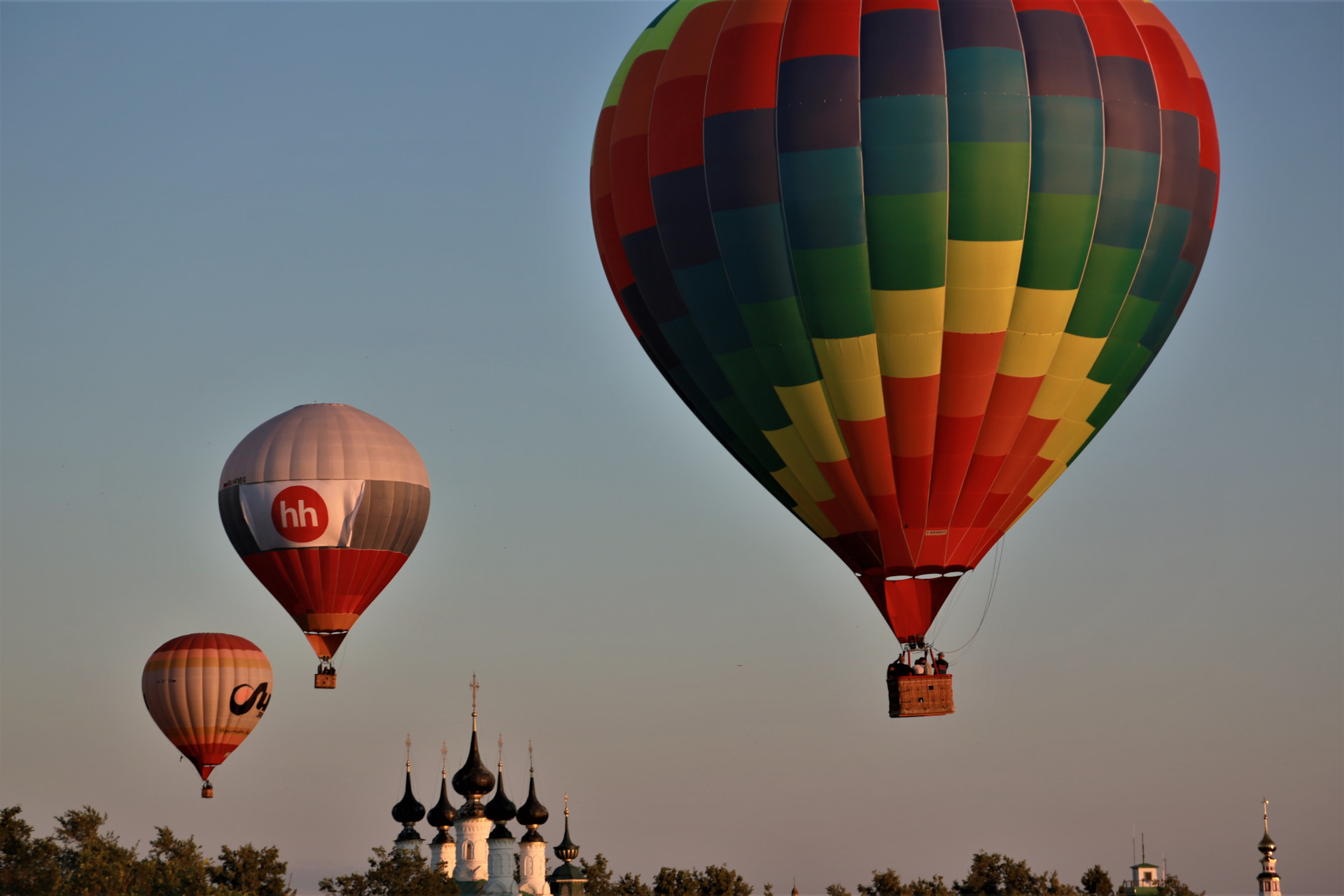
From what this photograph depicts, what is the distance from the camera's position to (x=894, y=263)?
77.0 ft

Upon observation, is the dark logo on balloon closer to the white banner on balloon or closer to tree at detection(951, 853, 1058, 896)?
the white banner on balloon

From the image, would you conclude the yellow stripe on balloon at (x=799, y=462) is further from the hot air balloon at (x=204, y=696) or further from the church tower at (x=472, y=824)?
the church tower at (x=472, y=824)

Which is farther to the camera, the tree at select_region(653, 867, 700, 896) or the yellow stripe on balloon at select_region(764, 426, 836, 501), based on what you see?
the tree at select_region(653, 867, 700, 896)

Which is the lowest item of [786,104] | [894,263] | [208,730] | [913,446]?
[208,730]

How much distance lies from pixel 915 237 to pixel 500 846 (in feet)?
227

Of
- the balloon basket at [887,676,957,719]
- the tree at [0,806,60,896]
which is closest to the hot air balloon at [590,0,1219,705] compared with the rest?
the balloon basket at [887,676,957,719]

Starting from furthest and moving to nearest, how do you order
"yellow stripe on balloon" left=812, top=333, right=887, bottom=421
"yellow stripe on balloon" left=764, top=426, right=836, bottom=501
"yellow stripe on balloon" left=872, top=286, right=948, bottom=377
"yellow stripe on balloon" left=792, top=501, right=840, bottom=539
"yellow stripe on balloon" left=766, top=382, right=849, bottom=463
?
"yellow stripe on balloon" left=792, top=501, right=840, bottom=539 → "yellow stripe on balloon" left=764, top=426, right=836, bottom=501 → "yellow stripe on balloon" left=766, top=382, right=849, bottom=463 → "yellow stripe on balloon" left=812, top=333, right=887, bottom=421 → "yellow stripe on balloon" left=872, top=286, right=948, bottom=377

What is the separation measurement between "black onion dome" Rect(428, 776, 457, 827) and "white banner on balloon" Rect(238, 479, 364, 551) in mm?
52408

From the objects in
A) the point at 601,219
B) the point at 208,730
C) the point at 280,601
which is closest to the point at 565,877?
the point at 208,730

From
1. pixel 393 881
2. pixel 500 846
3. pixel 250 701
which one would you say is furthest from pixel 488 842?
pixel 250 701

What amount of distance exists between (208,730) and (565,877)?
139ft

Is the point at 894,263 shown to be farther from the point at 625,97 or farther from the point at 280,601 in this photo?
the point at 280,601

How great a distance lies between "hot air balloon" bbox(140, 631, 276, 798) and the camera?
46.3 m

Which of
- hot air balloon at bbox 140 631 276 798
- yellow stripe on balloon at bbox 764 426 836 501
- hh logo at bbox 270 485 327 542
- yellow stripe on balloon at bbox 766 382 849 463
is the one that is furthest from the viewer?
hot air balloon at bbox 140 631 276 798
